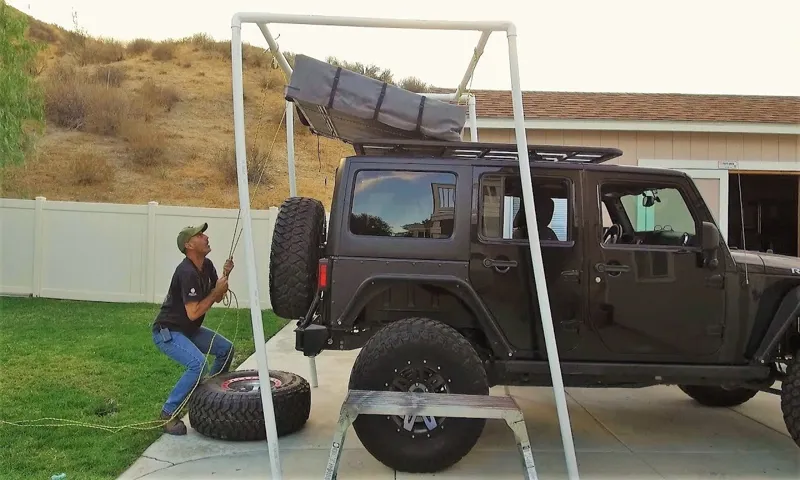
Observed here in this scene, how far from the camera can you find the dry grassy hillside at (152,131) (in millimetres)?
23156

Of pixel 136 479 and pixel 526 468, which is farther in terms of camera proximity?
pixel 136 479

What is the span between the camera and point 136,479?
159 inches

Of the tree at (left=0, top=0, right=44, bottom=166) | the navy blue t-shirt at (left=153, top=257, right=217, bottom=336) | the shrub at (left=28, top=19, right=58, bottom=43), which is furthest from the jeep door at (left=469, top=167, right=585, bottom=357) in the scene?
the shrub at (left=28, top=19, right=58, bottom=43)

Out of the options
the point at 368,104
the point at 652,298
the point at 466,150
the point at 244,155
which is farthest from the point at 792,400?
the point at 244,155

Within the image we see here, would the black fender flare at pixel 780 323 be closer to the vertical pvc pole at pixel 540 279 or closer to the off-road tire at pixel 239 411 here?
the vertical pvc pole at pixel 540 279

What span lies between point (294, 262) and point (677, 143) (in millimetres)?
7524

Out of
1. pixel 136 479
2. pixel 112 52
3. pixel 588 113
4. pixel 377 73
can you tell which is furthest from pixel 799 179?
pixel 112 52

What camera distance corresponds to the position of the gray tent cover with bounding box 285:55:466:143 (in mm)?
4191

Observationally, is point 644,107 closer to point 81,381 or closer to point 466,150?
point 466,150

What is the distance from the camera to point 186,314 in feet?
16.4

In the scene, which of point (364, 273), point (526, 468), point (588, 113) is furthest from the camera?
point (588, 113)

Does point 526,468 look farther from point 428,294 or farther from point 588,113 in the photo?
point 588,113

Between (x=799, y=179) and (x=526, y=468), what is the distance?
9738mm

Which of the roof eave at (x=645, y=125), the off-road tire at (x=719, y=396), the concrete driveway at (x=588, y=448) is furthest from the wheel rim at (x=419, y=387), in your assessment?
the roof eave at (x=645, y=125)
